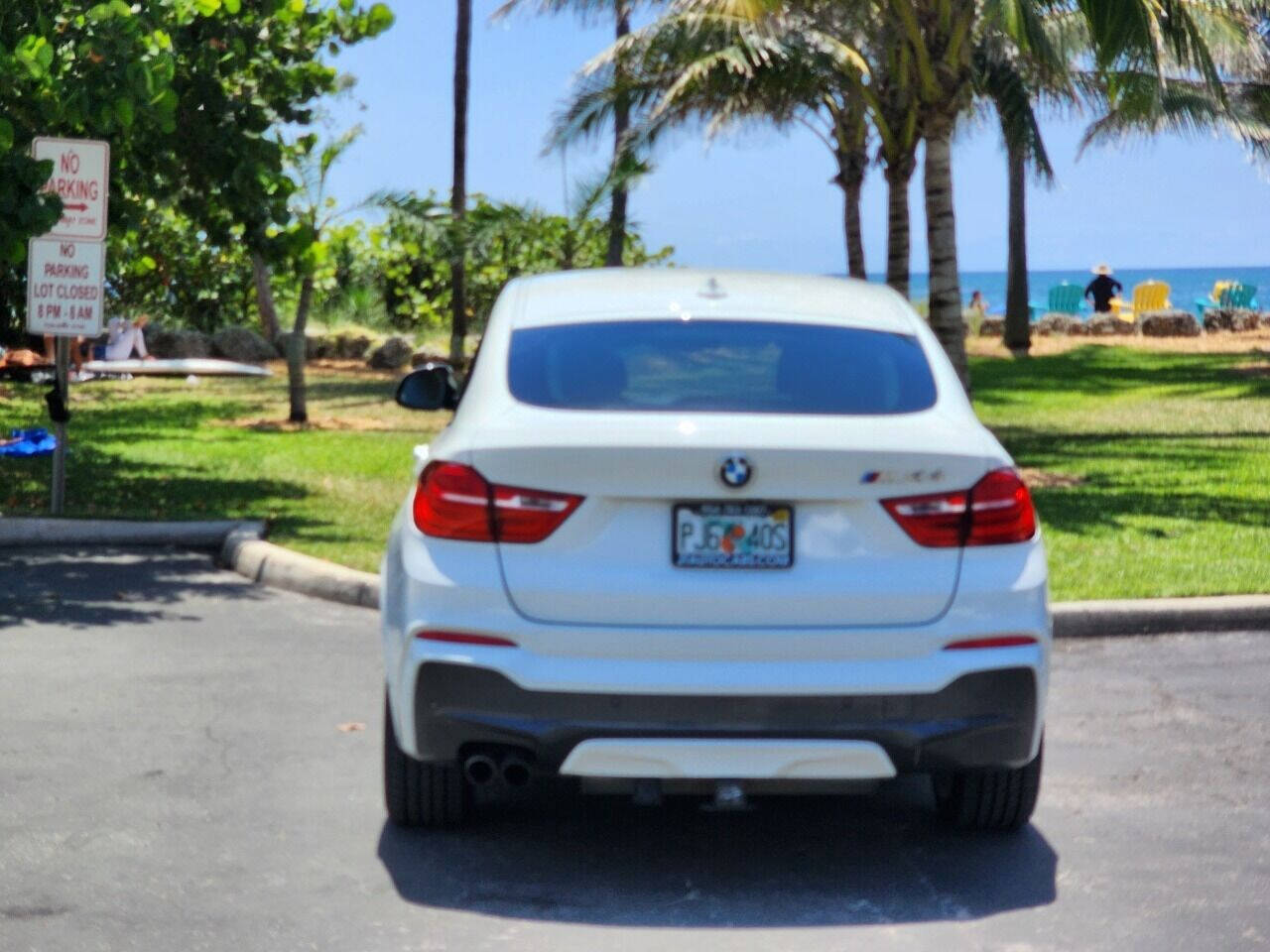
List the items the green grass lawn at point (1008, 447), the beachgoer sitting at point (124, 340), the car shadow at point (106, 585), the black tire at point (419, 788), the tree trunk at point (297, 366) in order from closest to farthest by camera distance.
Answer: the black tire at point (419, 788)
the car shadow at point (106, 585)
the green grass lawn at point (1008, 447)
the tree trunk at point (297, 366)
the beachgoer sitting at point (124, 340)

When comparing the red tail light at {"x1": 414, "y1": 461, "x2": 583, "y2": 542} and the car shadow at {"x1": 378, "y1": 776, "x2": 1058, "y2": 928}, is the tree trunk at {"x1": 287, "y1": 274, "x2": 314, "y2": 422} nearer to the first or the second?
the car shadow at {"x1": 378, "y1": 776, "x2": 1058, "y2": 928}

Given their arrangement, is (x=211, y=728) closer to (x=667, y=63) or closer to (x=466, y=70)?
(x=667, y=63)

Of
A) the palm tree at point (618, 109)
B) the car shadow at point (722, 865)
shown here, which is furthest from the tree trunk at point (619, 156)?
the car shadow at point (722, 865)

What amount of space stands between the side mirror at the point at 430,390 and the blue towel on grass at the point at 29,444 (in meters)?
10.7

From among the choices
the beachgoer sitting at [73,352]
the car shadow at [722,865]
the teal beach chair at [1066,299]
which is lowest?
the car shadow at [722,865]

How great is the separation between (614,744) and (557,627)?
329 millimetres

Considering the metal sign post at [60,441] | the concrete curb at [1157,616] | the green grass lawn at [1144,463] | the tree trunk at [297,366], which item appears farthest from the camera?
the tree trunk at [297,366]

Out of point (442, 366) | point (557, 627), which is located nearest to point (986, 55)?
point (442, 366)

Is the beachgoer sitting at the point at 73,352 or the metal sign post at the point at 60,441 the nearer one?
the metal sign post at the point at 60,441

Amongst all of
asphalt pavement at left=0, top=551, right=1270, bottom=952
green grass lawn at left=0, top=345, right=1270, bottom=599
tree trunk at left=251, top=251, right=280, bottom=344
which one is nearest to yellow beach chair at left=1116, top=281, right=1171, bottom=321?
green grass lawn at left=0, top=345, right=1270, bottom=599

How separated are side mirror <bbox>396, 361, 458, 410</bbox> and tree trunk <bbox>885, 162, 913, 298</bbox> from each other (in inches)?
630

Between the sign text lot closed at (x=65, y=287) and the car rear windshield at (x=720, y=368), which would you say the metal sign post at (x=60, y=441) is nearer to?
the sign text lot closed at (x=65, y=287)

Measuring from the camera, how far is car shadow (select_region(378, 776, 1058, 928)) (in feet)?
16.4

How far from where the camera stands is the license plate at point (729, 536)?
492 centimetres
